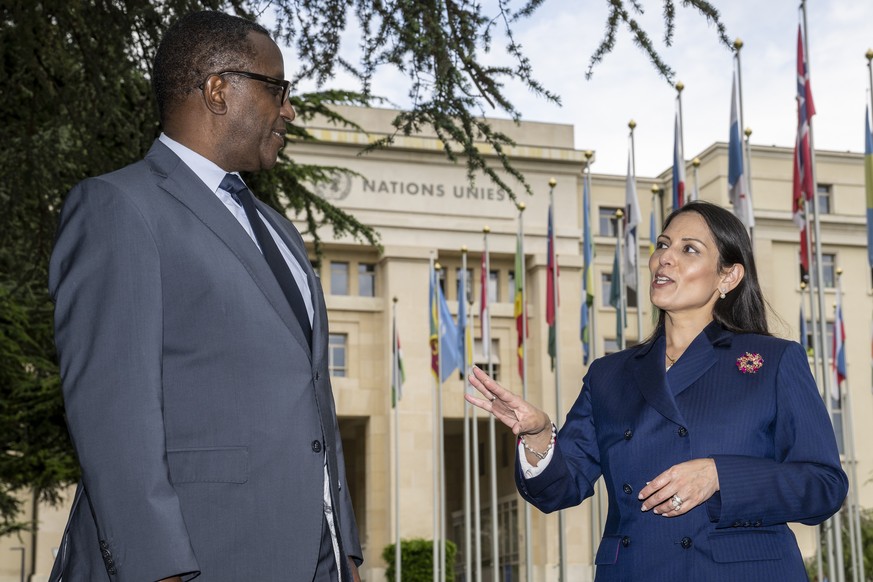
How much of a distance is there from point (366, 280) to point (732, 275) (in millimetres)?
41553

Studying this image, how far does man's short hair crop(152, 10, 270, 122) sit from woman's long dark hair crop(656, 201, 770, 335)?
185 centimetres

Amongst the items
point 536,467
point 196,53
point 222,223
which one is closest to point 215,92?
point 196,53

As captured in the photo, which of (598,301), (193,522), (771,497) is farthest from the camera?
(598,301)

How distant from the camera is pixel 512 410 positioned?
3984mm

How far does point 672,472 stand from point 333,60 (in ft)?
13.0

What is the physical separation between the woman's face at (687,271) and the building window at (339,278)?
41112 mm

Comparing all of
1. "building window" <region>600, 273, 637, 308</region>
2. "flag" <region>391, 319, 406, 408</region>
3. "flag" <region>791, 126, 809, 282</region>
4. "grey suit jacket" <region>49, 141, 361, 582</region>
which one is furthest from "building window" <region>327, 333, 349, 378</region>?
"grey suit jacket" <region>49, 141, 361, 582</region>

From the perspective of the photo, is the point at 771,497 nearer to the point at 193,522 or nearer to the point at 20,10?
the point at 193,522

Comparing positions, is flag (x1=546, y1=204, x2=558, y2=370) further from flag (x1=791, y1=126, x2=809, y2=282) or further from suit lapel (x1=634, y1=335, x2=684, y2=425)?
suit lapel (x1=634, y1=335, x2=684, y2=425)

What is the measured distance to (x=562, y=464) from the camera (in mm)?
4098

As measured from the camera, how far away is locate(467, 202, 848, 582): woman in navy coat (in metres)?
3.71

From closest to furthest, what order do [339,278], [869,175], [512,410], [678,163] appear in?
1. [512,410]
2. [869,175]
3. [678,163]
4. [339,278]

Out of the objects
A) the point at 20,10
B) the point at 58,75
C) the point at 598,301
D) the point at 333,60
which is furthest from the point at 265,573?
the point at 598,301

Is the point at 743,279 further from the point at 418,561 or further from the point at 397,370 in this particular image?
the point at 418,561
